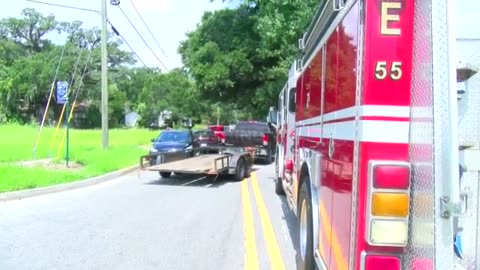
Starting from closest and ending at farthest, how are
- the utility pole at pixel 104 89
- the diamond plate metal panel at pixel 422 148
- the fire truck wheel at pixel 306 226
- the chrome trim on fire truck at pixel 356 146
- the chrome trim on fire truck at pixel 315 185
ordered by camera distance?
the diamond plate metal panel at pixel 422 148, the chrome trim on fire truck at pixel 356 146, the chrome trim on fire truck at pixel 315 185, the fire truck wheel at pixel 306 226, the utility pole at pixel 104 89

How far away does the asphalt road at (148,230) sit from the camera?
687 cm

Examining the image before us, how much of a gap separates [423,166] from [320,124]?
7.11 ft

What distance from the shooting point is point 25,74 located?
89.4m

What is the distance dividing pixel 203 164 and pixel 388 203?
506 inches

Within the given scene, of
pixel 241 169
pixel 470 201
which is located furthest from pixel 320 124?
pixel 241 169

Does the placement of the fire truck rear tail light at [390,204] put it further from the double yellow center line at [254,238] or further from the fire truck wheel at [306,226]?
the double yellow center line at [254,238]

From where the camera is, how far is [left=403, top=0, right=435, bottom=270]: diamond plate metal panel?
2639mm

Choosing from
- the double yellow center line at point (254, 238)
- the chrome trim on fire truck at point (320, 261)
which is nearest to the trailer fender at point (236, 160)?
the double yellow center line at point (254, 238)

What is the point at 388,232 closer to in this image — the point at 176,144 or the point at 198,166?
the point at 198,166

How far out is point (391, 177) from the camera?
117 inches

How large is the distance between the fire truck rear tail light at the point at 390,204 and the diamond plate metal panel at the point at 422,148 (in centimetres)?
6

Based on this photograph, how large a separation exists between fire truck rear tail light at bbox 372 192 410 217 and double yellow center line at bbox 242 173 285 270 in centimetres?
380

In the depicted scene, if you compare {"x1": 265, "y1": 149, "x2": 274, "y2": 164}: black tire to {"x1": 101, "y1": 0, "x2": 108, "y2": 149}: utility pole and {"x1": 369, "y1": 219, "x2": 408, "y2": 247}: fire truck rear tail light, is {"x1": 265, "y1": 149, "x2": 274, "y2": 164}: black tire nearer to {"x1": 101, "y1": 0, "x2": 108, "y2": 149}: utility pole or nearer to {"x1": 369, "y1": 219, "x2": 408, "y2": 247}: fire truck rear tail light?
{"x1": 101, "y1": 0, "x2": 108, "y2": 149}: utility pole

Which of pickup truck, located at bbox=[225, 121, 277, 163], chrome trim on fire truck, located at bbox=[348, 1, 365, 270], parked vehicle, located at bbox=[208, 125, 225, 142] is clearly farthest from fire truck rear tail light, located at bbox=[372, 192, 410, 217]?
parked vehicle, located at bbox=[208, 125, 225, 142]
